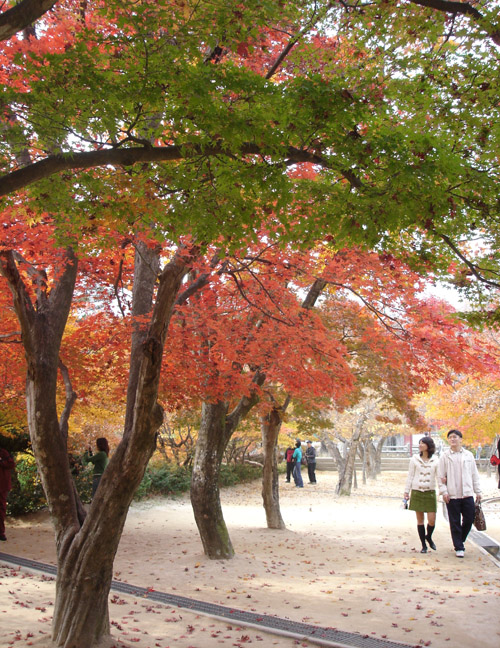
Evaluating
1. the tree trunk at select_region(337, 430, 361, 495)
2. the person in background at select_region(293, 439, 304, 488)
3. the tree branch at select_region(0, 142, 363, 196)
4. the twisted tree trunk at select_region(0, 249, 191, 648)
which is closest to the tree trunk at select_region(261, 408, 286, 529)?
the twisted tree trunk at select_region(0, 249, 191, 648)

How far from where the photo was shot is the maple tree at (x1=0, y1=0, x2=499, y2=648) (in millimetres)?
3350

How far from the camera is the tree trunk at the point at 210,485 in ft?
29.2

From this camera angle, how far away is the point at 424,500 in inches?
331

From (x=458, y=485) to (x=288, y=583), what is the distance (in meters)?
2.73

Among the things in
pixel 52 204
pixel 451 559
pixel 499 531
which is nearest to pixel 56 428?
pixel 52 204

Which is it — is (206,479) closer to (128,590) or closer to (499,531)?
(128,590)

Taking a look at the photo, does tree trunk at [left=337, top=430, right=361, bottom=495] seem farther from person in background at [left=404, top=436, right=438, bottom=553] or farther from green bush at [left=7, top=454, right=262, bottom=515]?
person in background at [left=404, top=436, right=438, bottom=553]

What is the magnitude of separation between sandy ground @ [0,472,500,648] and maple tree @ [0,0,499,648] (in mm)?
970

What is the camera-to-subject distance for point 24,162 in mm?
5410

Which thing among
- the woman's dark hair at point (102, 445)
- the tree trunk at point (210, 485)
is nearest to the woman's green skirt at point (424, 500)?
the tree trunk at point (210, 485)

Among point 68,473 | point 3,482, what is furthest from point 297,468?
point 68,473

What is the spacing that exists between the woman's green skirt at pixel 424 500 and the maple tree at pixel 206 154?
5.03m

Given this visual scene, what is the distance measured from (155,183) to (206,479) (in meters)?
5.98

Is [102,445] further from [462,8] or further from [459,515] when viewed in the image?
[462,8]
